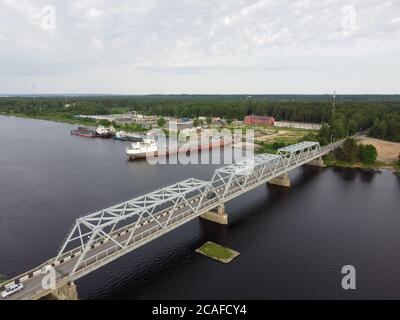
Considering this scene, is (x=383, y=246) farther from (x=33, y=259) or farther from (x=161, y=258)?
(x=33, y=259)

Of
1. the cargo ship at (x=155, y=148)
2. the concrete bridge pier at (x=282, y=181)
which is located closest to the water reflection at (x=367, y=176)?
the concrete bridge pier at (x=282, y=181)

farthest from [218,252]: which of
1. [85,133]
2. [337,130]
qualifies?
[85,133]

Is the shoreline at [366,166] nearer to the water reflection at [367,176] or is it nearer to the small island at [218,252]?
the water reflection at [367,176]

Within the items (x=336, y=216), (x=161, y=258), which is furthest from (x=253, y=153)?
(x=161, y=258)

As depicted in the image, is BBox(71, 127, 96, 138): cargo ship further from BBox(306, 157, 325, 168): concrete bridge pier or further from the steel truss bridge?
the steel truss bridge

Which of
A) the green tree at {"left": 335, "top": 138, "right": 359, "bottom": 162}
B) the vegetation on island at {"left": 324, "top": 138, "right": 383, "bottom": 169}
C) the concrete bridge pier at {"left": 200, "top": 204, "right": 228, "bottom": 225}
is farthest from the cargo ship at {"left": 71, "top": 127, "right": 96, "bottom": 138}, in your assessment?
the concrete bridge pier at {"left": 200, "top": 204, "right": 228, "bottom": 225}

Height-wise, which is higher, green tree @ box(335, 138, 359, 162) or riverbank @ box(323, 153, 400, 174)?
green tree @ box(335, 138, 359, 162)
